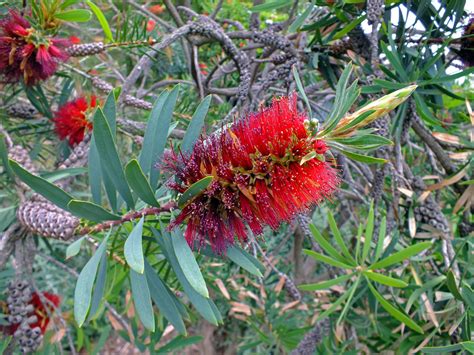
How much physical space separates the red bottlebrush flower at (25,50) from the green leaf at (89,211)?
525 mm

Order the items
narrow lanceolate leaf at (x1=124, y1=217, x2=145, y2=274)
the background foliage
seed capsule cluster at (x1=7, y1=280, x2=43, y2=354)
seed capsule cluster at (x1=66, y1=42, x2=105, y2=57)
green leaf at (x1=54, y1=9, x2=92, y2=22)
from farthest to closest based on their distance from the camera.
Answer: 1. seed capsule cluster at (x1=66, y1=42, x2=105, y2=57)
2. seed capsule cluster at (x1=7, y1=280, x2=43, y2=354)
3. green leaf at (x1=54, y1=9, x2=92, y2=22)
4. the background foliage
5. narrow lanceolate leaf at (x1=124, y1=217, x2=145, y2=274)

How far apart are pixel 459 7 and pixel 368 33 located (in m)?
0.20

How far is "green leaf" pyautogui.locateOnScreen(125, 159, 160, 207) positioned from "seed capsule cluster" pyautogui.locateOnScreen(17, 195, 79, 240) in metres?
0.16

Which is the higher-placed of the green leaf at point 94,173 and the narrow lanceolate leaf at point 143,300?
the green leaf at point 94,173

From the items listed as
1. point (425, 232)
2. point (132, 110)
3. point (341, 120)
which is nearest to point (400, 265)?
point (425, 232)

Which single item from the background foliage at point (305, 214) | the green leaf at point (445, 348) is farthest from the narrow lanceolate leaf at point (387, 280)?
the green leaf at point (445, 348)

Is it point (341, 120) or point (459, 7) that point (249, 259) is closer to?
point (341, 120)

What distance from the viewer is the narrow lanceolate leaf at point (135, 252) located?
1.81 feet

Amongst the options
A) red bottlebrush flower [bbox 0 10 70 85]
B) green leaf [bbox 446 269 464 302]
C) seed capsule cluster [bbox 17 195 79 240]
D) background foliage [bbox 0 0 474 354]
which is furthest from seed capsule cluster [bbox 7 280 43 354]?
green leaf [bbox 446 269 464 302]

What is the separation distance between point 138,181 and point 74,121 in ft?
2.24

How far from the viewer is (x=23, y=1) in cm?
112

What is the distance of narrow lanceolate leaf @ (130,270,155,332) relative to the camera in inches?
24.5

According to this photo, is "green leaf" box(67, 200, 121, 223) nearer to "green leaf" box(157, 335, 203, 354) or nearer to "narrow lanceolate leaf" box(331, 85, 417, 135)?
"narrow lanceolate leaf" box(331, 85, 417, 135)

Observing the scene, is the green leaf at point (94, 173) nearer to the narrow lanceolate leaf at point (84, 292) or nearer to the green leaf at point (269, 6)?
the narrow lanceolate leaf at point (84, 292)
